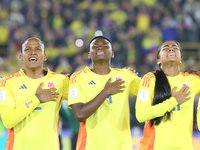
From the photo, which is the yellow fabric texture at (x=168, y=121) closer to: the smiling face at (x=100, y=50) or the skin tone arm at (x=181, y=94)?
the skin tone arm at (x=181, y=94)

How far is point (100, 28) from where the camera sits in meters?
12.5

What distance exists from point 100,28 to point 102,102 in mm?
9019

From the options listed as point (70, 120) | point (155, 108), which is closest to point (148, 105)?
point (155, 108)

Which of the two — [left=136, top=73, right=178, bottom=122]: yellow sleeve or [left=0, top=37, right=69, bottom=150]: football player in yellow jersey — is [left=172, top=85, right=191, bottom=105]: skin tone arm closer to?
[left=136, top=73, right=178, bottom=122]: yellow sleeve

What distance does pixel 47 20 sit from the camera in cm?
1318

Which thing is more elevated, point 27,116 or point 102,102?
point 102,102

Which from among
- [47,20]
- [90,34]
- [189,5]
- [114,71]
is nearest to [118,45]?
[90,34]

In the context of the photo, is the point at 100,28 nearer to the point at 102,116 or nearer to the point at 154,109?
Answer: the point at 102,116

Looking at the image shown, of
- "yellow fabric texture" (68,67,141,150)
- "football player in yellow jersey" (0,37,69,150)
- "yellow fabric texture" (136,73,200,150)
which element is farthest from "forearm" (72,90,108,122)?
"yellow fabric texture" (136,73,200,150)

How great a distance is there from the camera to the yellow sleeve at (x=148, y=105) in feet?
11.8

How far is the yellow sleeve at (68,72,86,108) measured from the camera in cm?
382

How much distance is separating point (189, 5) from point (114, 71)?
418 inches

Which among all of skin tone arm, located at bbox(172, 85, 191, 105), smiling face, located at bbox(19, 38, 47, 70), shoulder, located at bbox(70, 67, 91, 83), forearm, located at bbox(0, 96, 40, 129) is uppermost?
smiling face, located at bbox(19, 38, 47, 70)

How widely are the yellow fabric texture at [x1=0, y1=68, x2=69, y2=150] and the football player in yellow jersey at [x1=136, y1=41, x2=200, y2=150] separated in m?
1.03
